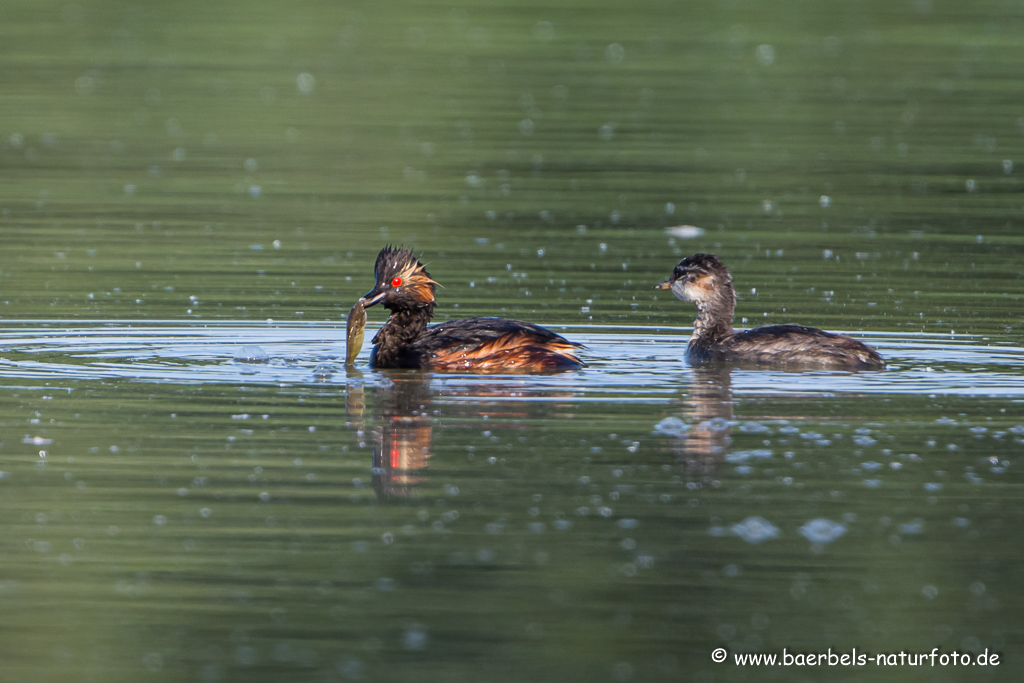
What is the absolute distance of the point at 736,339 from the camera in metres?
12.1

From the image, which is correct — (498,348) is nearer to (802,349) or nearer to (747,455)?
(802,349)

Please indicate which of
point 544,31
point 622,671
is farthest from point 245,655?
point 544,31

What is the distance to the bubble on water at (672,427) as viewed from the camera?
9.69 metres

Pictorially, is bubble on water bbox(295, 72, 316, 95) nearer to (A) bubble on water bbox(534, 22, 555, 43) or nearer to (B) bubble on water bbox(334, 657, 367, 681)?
(A) bubble on water bbox(534, 22, 555, 43)

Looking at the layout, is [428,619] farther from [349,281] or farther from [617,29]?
[617,29]

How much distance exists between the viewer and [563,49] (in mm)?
36281

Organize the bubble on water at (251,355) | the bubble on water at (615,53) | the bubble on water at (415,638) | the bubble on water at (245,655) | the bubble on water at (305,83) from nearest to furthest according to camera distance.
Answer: the bubble on water at (245,655) → the bubble on water at (415,638) → the bubble on water at (251,355) → the bubble on water at (305,83) → the bubble on water at (615,53)

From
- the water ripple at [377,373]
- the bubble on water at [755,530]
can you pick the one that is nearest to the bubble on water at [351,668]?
the bubble on water at [755,530]

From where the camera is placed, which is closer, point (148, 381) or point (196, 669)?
point (196, 669)

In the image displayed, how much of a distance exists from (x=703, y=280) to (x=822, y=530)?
201 inches

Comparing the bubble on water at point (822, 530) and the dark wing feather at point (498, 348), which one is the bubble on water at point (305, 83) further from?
the bubble on water at point (822, 530)

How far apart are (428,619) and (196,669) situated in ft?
3.02

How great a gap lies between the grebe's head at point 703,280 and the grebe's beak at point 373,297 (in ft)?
6.96

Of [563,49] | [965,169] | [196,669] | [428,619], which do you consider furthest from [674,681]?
[563,49]
